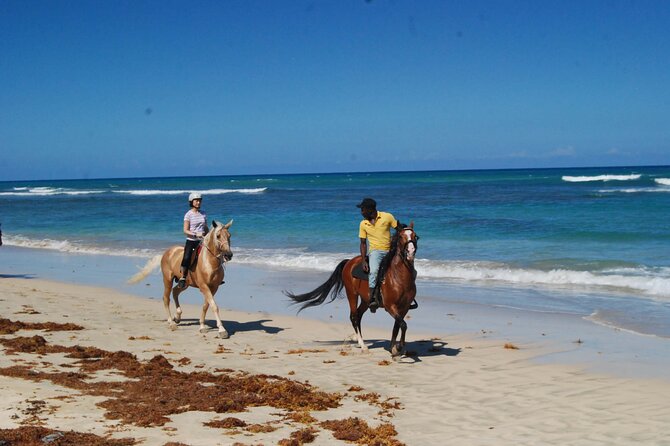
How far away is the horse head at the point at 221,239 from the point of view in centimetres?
1070

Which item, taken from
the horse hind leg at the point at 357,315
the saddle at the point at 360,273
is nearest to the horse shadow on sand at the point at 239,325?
the horse hind leg at the point at 357,315

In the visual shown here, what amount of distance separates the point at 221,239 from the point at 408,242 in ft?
10.9

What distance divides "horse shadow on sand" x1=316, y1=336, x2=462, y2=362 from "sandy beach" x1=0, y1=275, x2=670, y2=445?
3 cm

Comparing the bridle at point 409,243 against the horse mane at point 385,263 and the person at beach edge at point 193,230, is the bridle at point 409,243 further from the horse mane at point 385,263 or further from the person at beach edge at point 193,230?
the person at beach edge at point 193,230

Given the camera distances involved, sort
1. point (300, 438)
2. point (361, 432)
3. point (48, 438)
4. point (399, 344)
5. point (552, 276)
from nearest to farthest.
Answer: point (48, 438) → point (300, 438) → point (361, 432) → point (399, 344) → point (552, 276)

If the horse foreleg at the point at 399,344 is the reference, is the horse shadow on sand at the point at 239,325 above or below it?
below

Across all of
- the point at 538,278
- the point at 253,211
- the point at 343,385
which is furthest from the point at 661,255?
the point at 253,211

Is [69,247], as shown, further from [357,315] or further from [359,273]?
[359,273]

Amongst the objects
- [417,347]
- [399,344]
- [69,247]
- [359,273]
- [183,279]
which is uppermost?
[359,273]

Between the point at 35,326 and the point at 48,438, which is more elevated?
the point at 48,438

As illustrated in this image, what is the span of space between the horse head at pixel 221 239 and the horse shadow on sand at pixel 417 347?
2.02 m

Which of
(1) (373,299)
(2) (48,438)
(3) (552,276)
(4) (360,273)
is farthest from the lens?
(3) (552,276)

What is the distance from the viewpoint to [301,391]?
7.39 m

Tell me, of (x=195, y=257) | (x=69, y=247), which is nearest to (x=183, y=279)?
(x=195, y=257)
